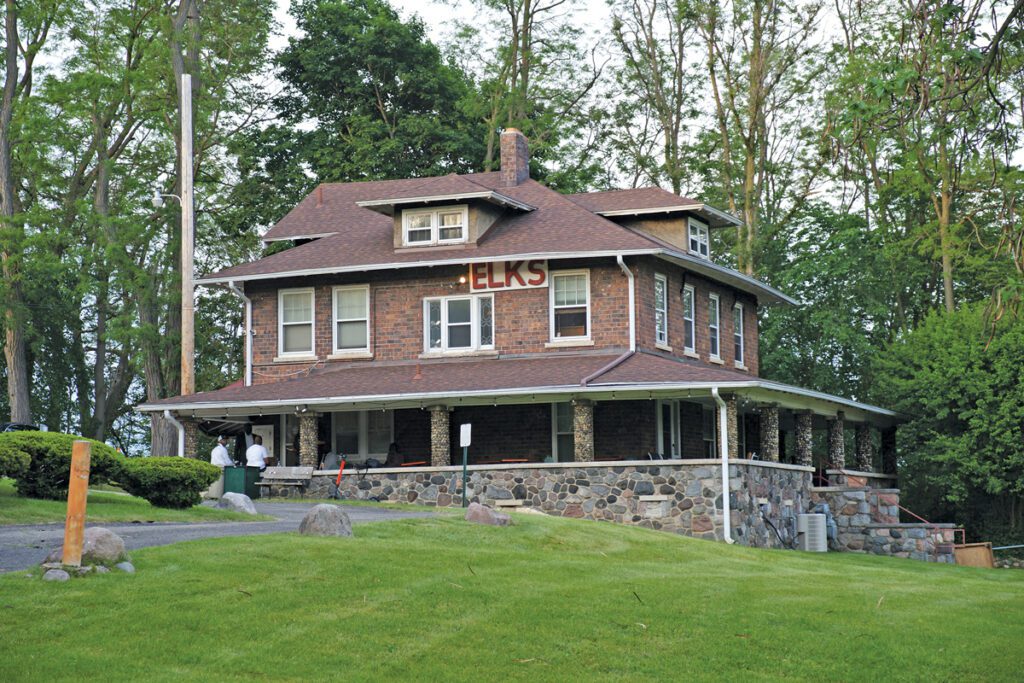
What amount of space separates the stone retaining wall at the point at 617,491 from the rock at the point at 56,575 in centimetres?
1571

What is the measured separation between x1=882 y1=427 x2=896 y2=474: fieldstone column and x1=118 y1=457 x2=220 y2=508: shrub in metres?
22.6

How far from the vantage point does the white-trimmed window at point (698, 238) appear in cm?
3556

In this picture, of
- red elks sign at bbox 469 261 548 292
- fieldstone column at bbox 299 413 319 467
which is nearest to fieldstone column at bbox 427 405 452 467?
fieldstone column at bbox 299 413 319 467

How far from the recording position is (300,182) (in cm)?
4866

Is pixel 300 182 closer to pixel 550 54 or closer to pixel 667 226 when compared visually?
pixel 550 54

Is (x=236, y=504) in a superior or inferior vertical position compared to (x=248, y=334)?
inferior

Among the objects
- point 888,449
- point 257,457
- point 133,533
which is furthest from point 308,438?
point 888,449

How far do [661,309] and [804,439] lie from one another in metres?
4.73

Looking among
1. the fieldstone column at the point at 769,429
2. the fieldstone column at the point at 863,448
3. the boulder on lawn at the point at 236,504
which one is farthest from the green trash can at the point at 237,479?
the fieldstone column at the point at 863,448

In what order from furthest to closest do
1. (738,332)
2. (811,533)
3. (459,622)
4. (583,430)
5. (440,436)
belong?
(738,332)
(811,533)
(440,436)
(583,430)
(459,622)

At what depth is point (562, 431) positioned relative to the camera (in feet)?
105

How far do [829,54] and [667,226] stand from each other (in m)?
14.8

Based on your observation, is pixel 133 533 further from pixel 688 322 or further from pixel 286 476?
pixel 688 322

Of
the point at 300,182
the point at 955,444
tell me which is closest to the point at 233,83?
the point at 300,182
